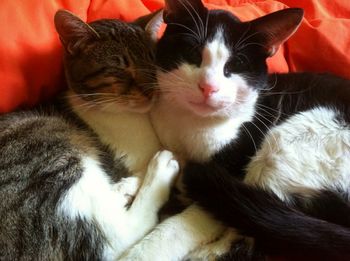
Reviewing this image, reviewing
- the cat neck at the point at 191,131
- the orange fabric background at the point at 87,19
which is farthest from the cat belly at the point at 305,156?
the orange fabric background at the point at 87,19

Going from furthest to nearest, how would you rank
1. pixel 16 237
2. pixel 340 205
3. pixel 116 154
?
pixel 116 154 → pixel 340 205 → pixel 16 237

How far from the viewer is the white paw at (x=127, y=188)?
138cm

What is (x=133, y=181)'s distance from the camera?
1.42m

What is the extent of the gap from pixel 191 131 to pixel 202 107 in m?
0.18

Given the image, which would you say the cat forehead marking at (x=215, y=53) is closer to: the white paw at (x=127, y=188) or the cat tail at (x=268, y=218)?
the cat tail at (x=268, y=218)

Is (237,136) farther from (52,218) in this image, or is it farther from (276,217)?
(52,218)

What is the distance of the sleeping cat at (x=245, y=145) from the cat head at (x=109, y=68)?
0.09m

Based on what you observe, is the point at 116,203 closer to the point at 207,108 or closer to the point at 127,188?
the point at 127,188

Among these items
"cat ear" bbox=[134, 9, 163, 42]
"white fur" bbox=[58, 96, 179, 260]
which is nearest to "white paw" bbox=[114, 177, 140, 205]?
"white fur" bbox=[58, 96, 179, 260]

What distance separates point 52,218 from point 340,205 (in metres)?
0.82

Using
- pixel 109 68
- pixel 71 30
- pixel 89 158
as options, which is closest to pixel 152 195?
pixel 89 158

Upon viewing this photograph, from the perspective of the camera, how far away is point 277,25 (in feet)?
4.19

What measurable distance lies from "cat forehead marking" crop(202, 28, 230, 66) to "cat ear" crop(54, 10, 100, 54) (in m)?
0.40

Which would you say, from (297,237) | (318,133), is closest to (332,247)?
(297,237)
